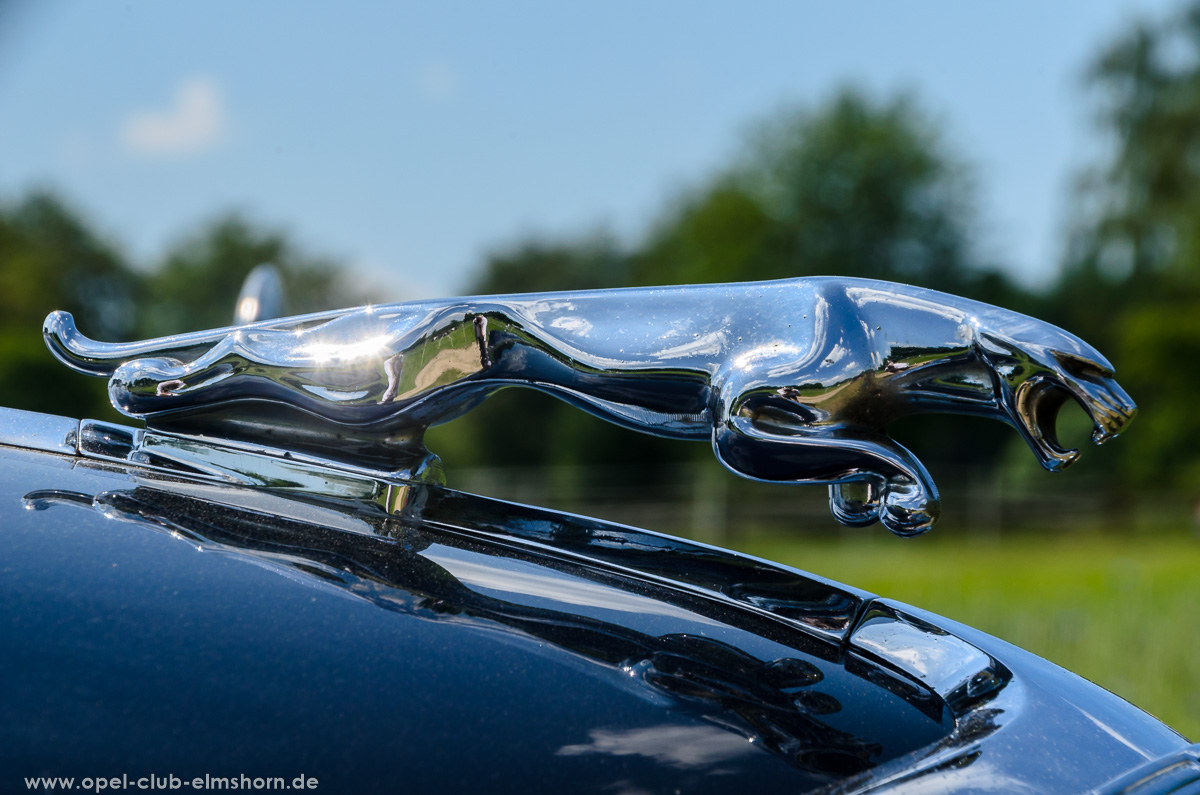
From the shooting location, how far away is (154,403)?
121cm

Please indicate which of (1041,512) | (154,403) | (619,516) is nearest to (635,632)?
(154,403)

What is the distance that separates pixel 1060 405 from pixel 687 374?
363 millimetres

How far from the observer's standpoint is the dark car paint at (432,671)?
0.77m

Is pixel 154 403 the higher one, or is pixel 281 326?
pixel 281 326

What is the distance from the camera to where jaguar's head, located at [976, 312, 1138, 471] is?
99 cm

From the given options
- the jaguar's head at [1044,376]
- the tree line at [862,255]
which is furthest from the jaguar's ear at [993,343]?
the tree line at [862,255]

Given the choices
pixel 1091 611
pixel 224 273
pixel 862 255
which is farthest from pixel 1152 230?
pixel 224 273

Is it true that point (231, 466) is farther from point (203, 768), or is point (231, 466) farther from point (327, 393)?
point (203, 768)

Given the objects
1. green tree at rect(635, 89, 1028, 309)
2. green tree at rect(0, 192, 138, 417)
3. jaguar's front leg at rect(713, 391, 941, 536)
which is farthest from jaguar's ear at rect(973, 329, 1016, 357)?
green tree at rect(635, 89, 1028, 309)

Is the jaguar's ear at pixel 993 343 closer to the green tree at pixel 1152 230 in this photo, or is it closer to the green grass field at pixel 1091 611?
the green grass field at pixel 1091 611

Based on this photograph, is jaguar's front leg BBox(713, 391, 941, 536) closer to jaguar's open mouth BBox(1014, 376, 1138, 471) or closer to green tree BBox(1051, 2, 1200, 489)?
jaguar's open mouth BBox(1014, 376, 1138, 471)

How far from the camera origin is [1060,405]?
40.6 inches

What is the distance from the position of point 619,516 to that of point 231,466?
767 inches

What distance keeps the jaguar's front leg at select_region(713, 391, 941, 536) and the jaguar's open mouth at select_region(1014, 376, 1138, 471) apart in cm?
12
